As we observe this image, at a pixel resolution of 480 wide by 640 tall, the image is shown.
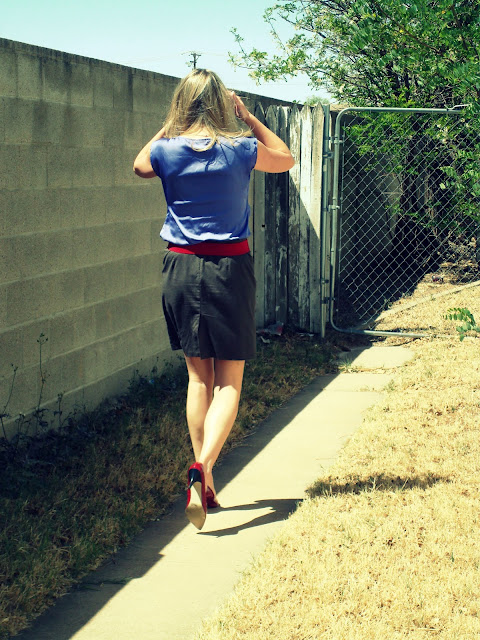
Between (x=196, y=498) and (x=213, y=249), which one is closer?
(x=196, y=498)

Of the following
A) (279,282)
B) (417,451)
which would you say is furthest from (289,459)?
(279,282)

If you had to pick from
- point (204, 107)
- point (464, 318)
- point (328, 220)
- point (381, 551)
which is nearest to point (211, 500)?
point (381, 551)

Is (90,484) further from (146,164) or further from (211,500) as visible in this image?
(146,164)

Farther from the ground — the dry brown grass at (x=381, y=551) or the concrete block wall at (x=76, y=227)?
the concrete block wall at (x=76, y=227)

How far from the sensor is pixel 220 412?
3.79 m

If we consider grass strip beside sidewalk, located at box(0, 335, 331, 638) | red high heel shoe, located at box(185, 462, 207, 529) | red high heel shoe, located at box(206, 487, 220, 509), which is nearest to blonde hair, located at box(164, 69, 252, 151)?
red high heel shoe, located at box(185, 462, 207, 529)

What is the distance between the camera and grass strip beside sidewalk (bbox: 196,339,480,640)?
115 inches

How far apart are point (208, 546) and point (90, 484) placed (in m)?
0.83

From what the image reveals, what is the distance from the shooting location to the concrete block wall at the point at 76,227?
4418 millimetres

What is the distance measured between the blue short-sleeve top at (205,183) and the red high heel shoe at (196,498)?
1.04 metres

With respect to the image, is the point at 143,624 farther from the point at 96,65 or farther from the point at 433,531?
the point at 96,65

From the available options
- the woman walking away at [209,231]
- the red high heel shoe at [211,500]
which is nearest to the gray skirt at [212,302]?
the woman walking away at [209,231]

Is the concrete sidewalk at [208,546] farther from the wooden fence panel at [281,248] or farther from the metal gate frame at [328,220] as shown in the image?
the wooden fence panel at [281,248]

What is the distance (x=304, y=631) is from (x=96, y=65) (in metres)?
3.69
